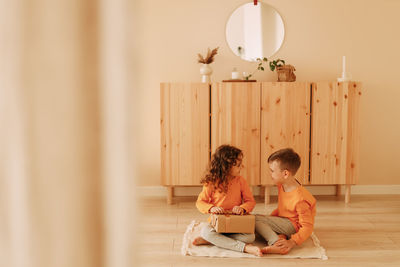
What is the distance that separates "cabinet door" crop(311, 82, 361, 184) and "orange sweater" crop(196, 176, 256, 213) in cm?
94

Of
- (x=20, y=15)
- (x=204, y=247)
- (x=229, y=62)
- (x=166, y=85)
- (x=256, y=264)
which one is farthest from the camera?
(x=229, y=62)

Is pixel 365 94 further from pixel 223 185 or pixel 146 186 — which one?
pixel 146 186

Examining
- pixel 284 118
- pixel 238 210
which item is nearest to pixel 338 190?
pixel 284 118

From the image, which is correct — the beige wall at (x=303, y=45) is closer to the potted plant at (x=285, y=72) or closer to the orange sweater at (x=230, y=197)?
the potted plant at (x=285, y=72)

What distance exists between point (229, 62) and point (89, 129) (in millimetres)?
3181

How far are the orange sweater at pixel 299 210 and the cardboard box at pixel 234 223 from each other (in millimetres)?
284

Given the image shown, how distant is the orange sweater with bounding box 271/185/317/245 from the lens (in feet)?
7.71

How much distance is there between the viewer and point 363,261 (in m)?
2.21

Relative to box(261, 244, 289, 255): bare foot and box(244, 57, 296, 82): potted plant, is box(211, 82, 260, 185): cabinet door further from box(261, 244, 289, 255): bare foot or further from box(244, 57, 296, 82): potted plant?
box(261, 244, 289, 255): bare foot

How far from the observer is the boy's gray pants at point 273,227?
7.93 ft

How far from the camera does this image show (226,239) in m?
2.36

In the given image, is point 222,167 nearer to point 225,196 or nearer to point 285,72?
point 225,196

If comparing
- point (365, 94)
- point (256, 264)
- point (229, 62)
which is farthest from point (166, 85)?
point (365, 94)

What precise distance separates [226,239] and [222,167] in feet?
1.42
